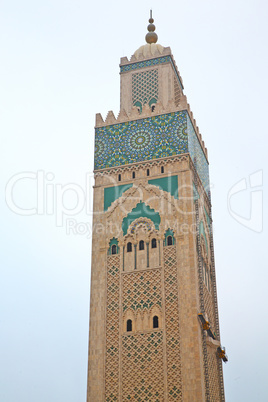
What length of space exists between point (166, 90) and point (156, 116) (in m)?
1.10

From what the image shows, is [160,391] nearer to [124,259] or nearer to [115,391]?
[115,391]

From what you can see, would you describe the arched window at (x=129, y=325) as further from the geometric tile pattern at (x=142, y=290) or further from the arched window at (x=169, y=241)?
the arched window at (x=169, y=241)

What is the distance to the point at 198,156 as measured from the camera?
47.7ft

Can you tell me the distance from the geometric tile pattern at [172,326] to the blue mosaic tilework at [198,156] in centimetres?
253

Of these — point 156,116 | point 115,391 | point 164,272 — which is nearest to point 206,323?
point 164,272

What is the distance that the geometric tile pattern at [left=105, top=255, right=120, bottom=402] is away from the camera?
1160 cm

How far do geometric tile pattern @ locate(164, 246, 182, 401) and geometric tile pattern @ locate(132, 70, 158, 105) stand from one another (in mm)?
4136

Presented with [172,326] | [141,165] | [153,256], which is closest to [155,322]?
[172,326]

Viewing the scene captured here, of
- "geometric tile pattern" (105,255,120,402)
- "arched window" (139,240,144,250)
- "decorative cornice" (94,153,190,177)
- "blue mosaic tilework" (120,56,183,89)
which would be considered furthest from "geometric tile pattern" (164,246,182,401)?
"blue mosaic tilework" (120,56,183,89)

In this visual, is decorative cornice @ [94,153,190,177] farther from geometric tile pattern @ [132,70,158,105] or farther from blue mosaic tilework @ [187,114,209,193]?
geometric tile pattern @ [132,70,158,105]

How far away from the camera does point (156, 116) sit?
547 inches

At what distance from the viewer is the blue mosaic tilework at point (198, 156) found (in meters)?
13.7

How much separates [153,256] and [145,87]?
4616 millimetres

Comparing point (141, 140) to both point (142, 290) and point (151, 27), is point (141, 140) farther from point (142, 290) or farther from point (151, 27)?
point (151, 27)
